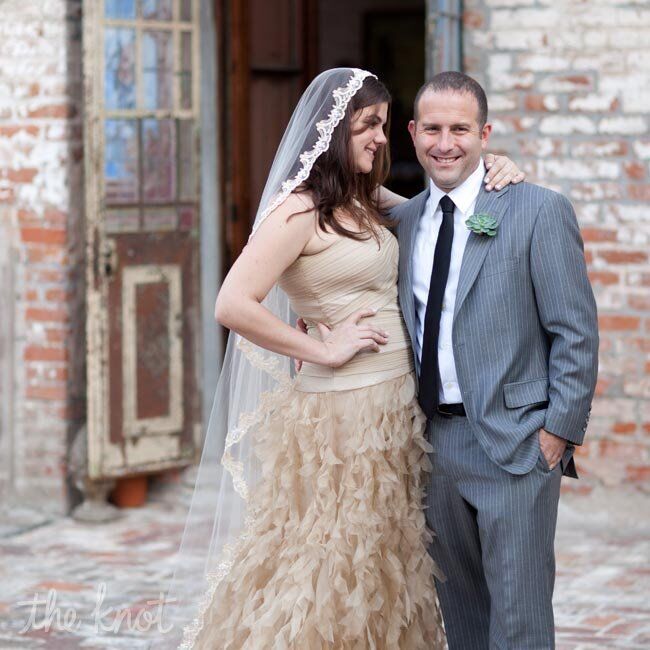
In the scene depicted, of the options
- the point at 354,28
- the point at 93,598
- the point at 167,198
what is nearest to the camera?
the point at 93,598

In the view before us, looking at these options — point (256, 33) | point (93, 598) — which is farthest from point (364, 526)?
point (256, 33)

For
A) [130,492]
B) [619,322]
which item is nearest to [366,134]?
[619,322]

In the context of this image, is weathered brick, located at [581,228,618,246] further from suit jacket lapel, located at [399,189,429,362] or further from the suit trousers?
the suit trousers

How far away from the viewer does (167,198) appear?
6504 mm

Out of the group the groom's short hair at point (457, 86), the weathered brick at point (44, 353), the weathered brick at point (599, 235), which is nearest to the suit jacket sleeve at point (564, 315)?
the groom's short hair at point (457, 86)

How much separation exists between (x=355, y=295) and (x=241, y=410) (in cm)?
55

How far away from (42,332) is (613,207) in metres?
2.81

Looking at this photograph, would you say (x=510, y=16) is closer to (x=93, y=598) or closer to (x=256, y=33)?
(x=256, y=33)

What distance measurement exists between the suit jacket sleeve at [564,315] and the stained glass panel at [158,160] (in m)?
3.36

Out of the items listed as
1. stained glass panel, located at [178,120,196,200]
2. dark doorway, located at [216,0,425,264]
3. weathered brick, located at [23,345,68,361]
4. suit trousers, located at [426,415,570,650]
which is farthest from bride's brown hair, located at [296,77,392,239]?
dark doorway, located at [216,0,425,264]

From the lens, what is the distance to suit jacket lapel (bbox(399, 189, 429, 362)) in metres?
3.66

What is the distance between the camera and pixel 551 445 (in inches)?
135

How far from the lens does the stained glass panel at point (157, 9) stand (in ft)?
20.9

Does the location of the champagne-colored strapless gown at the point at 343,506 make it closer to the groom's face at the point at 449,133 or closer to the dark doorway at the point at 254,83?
the groom's face at the point at 449,133
